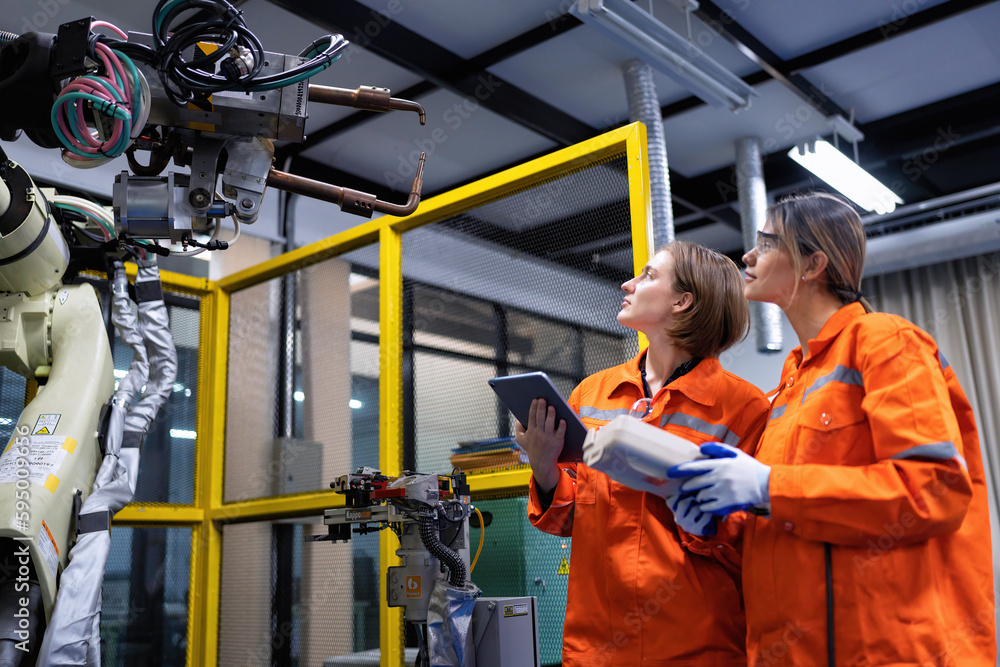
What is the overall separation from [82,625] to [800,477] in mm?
2186

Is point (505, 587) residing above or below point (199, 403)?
below

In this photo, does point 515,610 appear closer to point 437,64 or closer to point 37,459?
point 37,459

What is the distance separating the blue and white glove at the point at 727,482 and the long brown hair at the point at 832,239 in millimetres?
442

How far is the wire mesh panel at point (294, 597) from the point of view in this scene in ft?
11.6

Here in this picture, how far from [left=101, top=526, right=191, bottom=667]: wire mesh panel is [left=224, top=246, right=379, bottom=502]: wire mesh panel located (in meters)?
0.38

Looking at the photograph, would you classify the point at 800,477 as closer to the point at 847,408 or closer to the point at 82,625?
the point at 847,408

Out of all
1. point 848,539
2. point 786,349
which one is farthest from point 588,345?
point 786,349

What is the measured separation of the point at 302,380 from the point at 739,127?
373 cm

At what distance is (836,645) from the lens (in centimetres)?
133

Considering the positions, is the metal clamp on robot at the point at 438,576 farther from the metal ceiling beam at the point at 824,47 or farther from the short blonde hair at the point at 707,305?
the metal ceiling beam at the point at 824,47

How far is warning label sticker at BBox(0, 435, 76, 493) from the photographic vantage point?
2.49m

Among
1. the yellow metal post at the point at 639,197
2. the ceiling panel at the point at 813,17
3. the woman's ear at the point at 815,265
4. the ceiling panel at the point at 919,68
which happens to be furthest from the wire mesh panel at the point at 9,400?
the ceiling panel at the point at 919,68

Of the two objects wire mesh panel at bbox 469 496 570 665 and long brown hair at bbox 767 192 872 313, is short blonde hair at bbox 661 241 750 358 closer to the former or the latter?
long brown hair at bbox 767 192 872 313

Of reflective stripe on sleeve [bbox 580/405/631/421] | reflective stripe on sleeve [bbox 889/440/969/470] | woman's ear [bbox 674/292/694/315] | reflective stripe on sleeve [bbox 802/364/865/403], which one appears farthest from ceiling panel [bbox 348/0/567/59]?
reflective stripe on sleeve [bbox 889/440/969/470]
